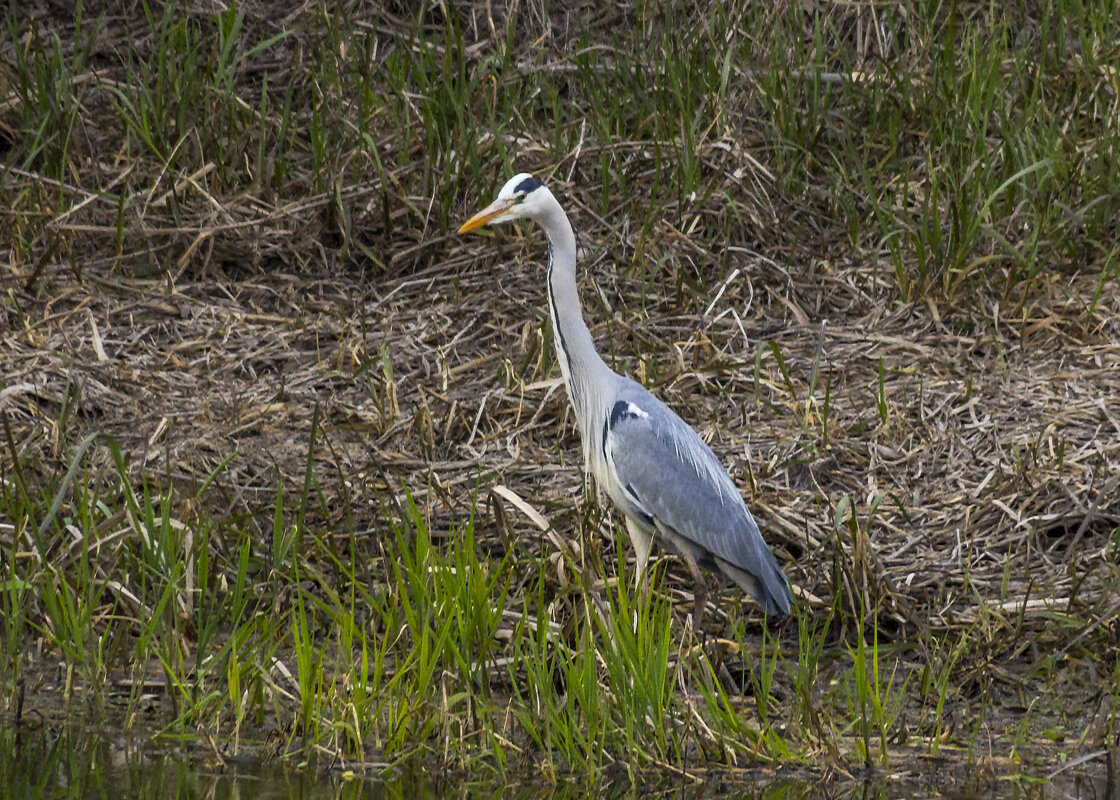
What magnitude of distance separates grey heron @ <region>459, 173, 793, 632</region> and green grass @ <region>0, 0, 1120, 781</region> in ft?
0.58

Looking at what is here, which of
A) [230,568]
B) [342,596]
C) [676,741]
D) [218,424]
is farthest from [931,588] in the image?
[218,424]

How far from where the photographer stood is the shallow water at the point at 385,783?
3.63m

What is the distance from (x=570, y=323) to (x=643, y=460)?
0.50 metres

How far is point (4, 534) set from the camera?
4.65 metres

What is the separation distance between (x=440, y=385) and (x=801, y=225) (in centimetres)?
186

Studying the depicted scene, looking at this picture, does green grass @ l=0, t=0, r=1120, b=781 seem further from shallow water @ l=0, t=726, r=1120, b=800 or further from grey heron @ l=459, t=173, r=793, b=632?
grey heron @ l=459, t=173, r=793, b=632

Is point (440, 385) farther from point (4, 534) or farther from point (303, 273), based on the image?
point (4, 534)

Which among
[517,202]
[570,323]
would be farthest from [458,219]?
[570,323]

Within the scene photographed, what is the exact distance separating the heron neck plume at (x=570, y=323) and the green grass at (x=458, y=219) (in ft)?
1.40

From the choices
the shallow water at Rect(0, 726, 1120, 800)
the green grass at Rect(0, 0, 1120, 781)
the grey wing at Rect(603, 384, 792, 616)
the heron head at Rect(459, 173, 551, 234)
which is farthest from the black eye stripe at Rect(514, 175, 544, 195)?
the shallow water at Rect(0, 726, 1120, 800)

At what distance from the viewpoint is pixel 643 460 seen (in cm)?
491

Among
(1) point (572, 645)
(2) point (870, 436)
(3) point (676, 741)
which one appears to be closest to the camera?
(3) point (676, 741)

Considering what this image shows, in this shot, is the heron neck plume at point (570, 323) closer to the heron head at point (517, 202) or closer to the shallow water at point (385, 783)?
the heron head at point (517, 202)

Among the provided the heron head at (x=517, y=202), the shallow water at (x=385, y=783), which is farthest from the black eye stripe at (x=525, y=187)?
the shallow water at (x=385, y=783)
